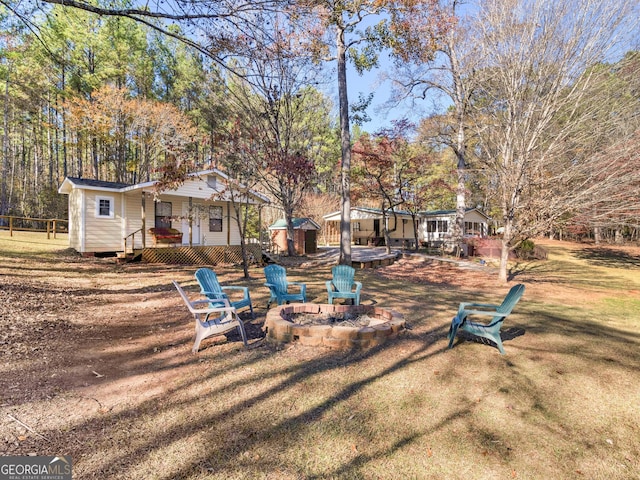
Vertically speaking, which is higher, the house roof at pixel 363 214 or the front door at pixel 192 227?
the house roof at pixel 363 214

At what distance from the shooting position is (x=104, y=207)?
43.5ft

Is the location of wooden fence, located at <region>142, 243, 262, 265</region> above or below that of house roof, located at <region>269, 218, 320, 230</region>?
below

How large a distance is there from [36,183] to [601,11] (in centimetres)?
3808

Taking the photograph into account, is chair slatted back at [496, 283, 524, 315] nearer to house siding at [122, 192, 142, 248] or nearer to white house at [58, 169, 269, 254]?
white house at [58, 169, 269, 254]

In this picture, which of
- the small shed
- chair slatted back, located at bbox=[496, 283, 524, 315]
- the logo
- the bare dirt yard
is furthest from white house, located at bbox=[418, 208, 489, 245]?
the logo

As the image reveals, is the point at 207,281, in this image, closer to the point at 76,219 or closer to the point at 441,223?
the point at 76,219

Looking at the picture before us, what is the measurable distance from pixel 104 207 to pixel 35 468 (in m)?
13.7

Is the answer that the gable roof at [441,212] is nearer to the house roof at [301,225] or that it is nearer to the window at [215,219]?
the house roof at [301,225]

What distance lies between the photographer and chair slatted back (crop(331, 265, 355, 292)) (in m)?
6.63

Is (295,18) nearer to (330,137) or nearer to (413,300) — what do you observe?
(413,300)

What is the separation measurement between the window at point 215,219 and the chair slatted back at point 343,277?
10950 mm

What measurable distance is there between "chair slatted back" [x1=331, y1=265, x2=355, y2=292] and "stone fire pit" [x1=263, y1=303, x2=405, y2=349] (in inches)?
56.6

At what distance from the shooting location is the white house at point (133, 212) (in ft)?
41.8

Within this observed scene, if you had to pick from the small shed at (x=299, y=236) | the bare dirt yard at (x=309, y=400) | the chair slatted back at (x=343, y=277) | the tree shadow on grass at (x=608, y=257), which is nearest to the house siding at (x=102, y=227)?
the bare dirt yard at (x=309, y=400)
